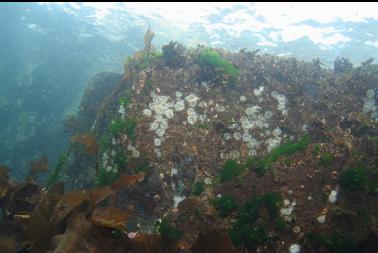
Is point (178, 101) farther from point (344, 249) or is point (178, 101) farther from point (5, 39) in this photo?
point (5, 39)

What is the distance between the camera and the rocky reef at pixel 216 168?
4.45 metres

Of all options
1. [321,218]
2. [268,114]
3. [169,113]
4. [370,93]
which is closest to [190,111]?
[169,113]

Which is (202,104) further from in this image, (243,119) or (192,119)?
(243,119)

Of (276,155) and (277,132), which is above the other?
(276,155)

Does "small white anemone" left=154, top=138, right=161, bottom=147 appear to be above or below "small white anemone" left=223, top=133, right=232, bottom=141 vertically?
below

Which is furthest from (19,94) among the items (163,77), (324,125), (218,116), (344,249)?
(344,249)

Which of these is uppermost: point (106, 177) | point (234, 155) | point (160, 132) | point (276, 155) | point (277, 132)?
point (276, 155)

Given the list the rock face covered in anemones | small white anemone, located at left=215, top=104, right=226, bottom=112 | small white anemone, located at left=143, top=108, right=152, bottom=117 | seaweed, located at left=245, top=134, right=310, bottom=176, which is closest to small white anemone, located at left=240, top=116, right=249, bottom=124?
the rock face covered in anemones

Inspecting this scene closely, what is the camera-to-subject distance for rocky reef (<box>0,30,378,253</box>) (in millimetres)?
4445

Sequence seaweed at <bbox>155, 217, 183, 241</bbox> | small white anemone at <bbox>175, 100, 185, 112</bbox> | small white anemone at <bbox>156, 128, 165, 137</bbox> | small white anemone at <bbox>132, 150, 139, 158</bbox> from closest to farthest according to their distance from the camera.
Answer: seaweed at <bbox>155, 217, 183, 241</bbox>
small white anemone at <bbox>132, 150, 139, 158</bbox>
small white anemone at <bbox>156, 128, 165, 137</bbox>
small white anemone at <bbox>175, 100, 185, 112</bbox>

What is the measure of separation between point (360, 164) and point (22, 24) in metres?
19.8

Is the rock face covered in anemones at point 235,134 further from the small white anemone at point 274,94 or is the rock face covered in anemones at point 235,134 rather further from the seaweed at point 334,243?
the seaweed at point 334,243

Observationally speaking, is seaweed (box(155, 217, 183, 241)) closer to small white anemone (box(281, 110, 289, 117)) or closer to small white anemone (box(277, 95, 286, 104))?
small white anemone (box(281, 110, 289, 117))

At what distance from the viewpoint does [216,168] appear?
6312mm
